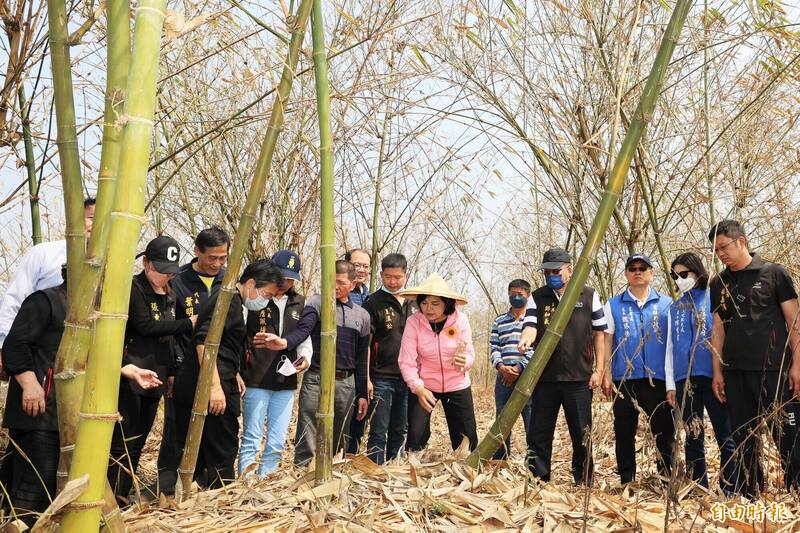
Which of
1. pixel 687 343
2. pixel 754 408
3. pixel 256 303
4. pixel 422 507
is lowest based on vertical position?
pixel 422 507

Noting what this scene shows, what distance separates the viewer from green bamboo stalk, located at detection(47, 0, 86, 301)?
1878mm

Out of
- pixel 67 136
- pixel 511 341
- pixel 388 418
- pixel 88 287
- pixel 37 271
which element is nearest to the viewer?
pixel 88 287

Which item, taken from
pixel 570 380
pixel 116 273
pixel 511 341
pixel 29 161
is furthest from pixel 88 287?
pixel 511 341

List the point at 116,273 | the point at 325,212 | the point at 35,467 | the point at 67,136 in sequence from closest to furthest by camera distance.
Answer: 1. the point at 116,273
2. the point at 67,136
3. the point at 325,212
4. the point at 35,467

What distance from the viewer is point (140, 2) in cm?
162

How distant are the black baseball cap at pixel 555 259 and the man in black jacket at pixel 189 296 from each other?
2.06m

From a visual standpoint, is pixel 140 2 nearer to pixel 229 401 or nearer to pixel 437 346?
pixel 229 401

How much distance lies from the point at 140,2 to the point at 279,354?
3133 millimetres

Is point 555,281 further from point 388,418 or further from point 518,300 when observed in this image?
point 388,418

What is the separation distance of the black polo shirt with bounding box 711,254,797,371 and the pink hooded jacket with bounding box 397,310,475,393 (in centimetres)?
158

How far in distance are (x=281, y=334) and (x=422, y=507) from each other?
2119mm

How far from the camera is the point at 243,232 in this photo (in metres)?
2.65

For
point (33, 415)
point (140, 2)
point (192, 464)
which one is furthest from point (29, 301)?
point (140, 2)

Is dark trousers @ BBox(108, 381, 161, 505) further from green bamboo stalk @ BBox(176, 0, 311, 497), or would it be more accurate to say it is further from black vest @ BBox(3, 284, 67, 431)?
green bamboo stalk @ BBox(176, 0, 311, 497)
